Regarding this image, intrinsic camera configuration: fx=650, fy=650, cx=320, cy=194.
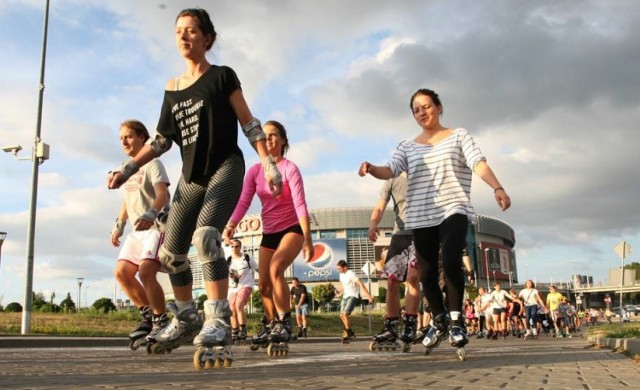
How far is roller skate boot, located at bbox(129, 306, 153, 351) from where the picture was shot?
19.6ft

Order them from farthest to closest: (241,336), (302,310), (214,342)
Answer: (302,310)
(241,336)
(214,342)

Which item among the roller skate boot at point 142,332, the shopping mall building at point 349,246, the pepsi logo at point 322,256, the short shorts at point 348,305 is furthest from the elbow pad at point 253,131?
the pepsi logo at point 322,256

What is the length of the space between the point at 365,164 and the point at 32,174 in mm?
14469

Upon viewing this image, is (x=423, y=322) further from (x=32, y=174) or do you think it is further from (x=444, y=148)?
(x=444, y=148)

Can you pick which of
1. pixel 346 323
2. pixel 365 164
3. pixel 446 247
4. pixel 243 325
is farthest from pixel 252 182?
pixel 346 323

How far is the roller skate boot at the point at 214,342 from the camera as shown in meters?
3.54

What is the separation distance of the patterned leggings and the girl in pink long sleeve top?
1.74 metres

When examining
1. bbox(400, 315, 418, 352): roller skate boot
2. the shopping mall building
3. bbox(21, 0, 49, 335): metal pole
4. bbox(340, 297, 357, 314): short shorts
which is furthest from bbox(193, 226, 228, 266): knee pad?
the shopping mall building

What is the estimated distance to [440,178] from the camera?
5.55 metres

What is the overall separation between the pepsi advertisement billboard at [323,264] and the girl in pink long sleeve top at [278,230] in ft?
341

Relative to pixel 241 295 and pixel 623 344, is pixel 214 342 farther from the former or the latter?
pixel 241 295

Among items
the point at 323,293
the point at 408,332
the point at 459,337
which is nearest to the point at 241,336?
the point at 408,332

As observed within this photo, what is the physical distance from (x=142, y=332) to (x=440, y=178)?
3085 millimetres

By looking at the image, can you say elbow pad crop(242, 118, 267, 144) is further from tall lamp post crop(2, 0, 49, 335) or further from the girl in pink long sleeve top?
tall lamp post crop(2, 0, 49, 335)
